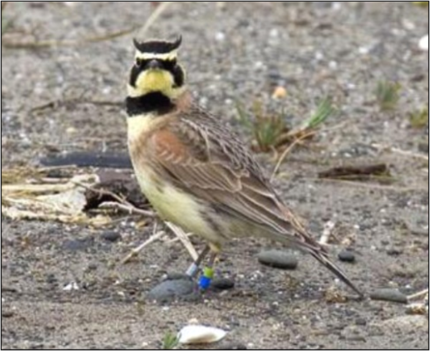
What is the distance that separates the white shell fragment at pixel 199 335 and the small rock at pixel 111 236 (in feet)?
4.36

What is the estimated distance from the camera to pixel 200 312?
7.00 meters

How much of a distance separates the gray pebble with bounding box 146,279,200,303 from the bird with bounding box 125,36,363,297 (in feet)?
0.49

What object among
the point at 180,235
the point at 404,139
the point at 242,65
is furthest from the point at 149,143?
the point at 242,65

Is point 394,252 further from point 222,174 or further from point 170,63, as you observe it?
point 170,63

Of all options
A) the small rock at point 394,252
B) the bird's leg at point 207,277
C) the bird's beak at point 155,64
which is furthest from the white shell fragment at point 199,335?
the small rock at point 394,252

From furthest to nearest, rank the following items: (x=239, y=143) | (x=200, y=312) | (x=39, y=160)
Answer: (x=39, y=160) < (x=239, y=143) < (x=200, y=312)

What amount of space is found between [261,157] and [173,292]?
211 cm

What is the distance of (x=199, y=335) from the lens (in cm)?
662

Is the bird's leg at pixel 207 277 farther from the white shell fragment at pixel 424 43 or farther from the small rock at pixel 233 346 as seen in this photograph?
the white shell fragment at pixel 424 43

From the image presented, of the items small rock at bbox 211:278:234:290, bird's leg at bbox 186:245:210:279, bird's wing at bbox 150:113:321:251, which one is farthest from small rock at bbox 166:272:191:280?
bird's wing at bbox 150:113:321:251

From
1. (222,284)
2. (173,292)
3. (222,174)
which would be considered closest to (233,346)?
(173,292)

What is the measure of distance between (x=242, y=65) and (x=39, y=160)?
2.20m

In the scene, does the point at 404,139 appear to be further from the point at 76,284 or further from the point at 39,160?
the point at 76,284

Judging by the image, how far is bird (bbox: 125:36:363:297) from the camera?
7094mm
